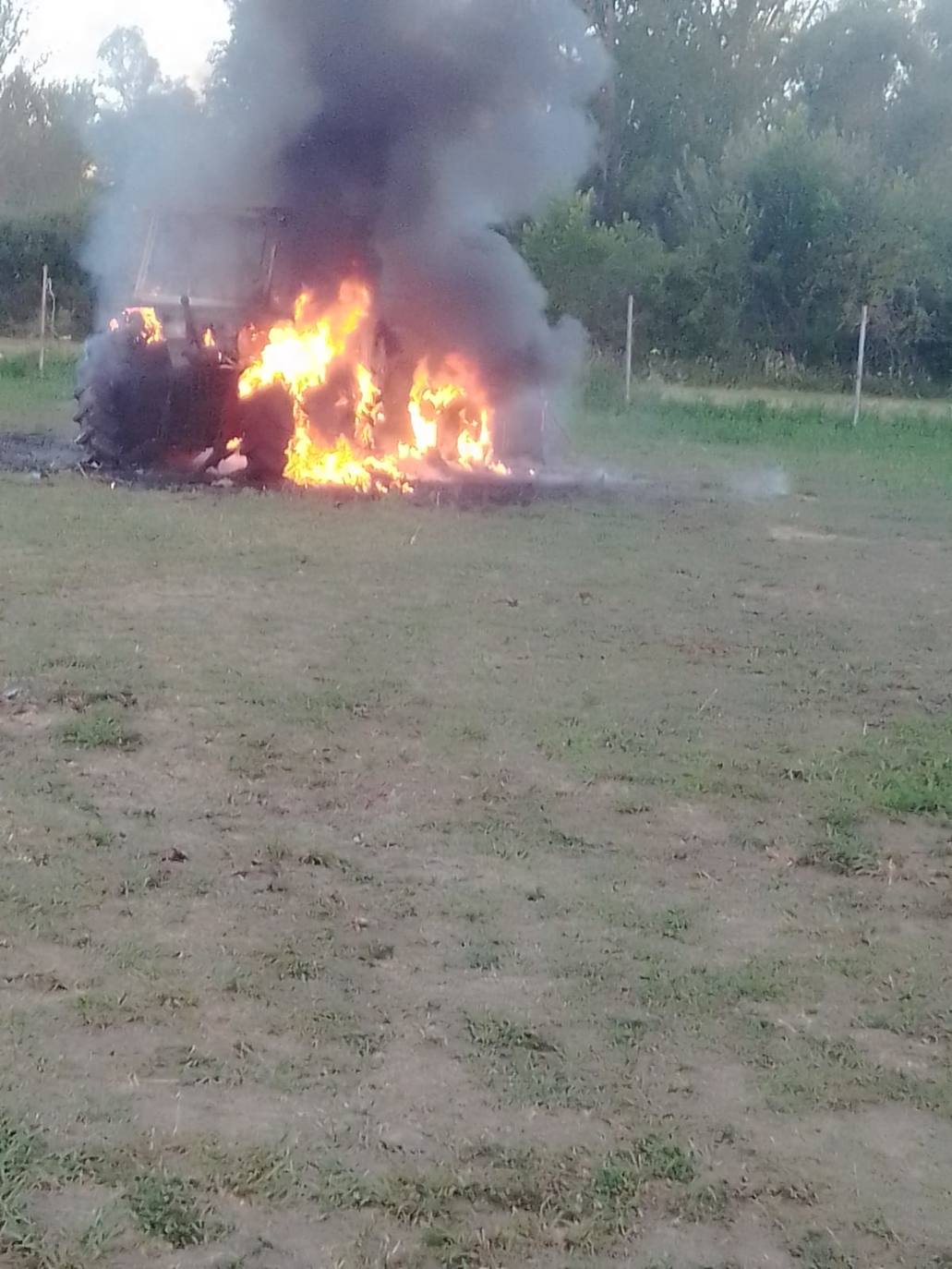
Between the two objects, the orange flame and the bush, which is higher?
the bush

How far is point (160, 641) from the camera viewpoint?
6785 mm

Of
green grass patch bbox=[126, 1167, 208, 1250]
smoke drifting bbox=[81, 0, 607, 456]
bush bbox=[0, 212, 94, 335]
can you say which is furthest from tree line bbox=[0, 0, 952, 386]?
green grass patch bbox=[126, 1167, 208, 1250]

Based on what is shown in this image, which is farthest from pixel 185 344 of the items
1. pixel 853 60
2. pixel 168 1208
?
pixel 853 60

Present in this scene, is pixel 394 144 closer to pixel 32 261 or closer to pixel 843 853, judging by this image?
pixel 843 853

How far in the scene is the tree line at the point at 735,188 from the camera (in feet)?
86.8

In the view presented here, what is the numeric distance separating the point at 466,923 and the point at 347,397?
29.8 ft

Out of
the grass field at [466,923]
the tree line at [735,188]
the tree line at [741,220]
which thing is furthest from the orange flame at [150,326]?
the tree line at [741,220]

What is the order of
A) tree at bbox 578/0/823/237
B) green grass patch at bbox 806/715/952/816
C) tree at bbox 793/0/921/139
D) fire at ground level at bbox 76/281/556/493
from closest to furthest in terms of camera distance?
green grass patch at bbox 806/715/952/816 → fire at ground level at bbox 76/281/556/493 → tree at bbox 578/0/823/237 → tree at bbox 793/0/921/139

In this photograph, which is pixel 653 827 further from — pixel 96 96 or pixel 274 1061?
pixel 96 96

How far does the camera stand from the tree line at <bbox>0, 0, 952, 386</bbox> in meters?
26.5

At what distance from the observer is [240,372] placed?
11781 mm

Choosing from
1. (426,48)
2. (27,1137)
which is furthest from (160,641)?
(426,48)

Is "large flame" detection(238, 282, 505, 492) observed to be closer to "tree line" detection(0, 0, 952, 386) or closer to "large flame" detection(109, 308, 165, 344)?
"large flame" detection(109, 308, 165, 344)

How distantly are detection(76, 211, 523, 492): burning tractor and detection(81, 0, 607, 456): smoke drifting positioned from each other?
1.42 ft
